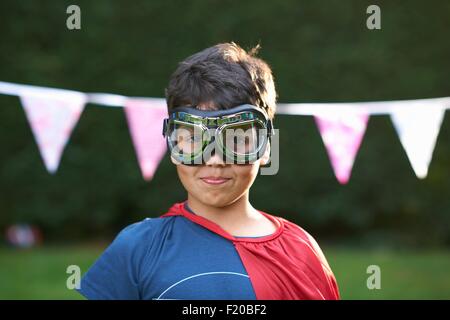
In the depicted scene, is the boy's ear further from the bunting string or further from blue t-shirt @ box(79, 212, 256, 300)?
the bunting string

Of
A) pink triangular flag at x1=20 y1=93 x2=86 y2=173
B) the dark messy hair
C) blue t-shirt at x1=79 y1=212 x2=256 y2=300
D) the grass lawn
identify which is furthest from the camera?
the grass lawn

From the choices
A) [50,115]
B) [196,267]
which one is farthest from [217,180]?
[50,115]

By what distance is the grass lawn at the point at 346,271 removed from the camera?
18.7ft

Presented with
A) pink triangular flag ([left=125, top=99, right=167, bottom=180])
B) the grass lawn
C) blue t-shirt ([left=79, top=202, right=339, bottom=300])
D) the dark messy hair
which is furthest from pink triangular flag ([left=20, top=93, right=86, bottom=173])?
the grass lawn

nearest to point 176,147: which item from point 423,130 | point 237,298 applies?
point 237,298

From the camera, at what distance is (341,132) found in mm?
3918

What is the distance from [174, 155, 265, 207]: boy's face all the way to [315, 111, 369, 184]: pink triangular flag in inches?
58.6

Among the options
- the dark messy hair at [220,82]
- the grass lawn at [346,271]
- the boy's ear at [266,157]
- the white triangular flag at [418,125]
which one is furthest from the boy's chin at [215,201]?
the grass lawn at [346,271]

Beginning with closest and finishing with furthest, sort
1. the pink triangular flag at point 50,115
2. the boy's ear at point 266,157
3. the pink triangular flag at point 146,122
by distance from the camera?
the boy's ear at point 266,157
the pink triangular flag at point 50,115
the pink triangular flag at point 146,122

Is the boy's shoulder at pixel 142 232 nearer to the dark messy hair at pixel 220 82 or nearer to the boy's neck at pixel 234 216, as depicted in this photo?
the boy's neck at pixel 234 216

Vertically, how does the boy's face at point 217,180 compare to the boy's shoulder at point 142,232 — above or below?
above

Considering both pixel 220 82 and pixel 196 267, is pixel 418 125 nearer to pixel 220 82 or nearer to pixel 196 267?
pixel 220 82

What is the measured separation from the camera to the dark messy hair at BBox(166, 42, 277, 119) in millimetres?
2480

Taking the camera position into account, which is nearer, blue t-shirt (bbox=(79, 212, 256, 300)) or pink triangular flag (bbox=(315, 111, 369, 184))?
blue t-shirt (bbox=(79, 212, 256, 300))
